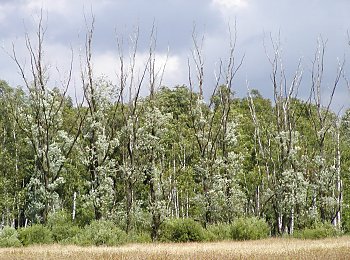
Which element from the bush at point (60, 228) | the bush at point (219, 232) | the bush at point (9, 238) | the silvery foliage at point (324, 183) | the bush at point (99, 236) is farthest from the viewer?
the silvery foliage at point (324, 183)

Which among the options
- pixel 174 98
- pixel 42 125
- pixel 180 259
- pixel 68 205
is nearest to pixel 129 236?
pixel 42 125

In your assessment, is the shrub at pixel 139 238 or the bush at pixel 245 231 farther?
the bush at pixel 245 231

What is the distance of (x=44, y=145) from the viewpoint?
31875mm

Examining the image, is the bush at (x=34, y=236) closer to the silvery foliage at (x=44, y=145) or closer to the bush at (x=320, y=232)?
the silvery foliage at (x=44, y=145)

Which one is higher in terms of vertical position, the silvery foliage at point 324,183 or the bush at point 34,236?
the silvery foliage at point 324,183

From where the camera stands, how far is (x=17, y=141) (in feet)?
165

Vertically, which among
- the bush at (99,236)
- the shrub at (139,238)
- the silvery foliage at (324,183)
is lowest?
the shrub at (139,238)

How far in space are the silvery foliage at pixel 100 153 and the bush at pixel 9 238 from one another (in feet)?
16.1

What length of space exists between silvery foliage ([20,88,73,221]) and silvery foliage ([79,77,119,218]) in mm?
1627

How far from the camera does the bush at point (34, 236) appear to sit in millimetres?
26828

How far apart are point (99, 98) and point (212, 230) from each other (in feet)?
35.2

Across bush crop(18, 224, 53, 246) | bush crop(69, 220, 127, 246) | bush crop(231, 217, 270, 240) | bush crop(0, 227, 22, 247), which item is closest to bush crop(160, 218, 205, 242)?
bush crop(231, 217, 270, 240)

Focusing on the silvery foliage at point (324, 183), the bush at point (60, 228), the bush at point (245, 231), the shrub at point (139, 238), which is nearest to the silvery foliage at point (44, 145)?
the bush at point (60, 228)

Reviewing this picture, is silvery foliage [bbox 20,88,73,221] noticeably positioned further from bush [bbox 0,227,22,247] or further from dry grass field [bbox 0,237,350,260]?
dry grass field [bbox 0,237,350,260]
